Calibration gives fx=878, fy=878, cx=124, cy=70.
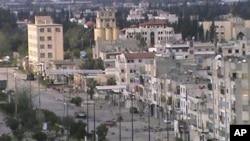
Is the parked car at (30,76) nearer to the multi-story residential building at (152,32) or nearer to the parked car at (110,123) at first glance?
the multi-story residential building at (152,32)

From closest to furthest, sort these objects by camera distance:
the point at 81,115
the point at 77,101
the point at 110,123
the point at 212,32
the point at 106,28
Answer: the point at 110,123 < the point at 81,115 < the point at 77,101 < the point at 106,28 < the point at 212,32

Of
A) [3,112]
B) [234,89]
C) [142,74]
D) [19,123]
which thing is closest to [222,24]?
[142,74]

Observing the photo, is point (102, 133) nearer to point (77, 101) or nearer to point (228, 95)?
point (228, 95)

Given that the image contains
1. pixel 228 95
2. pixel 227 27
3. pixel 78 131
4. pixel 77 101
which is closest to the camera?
pixel 228 95

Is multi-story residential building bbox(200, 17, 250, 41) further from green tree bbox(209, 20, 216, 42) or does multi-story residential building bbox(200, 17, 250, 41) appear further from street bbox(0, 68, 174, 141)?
street bbox(0, 68, 174, 141)

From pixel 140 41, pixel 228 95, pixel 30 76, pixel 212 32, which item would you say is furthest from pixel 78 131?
pixel 212 32

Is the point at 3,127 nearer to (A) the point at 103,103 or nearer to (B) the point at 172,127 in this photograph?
(B) the point at 172,127
